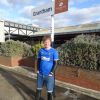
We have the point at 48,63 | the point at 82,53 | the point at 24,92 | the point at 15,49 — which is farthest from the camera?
the point at 15,49

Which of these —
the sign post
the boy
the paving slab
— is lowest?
the paving slab

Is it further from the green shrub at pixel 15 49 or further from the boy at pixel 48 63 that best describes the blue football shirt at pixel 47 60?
the green shrub at pixel 15 49

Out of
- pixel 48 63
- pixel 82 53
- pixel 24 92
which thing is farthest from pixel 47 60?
pixel 82 53

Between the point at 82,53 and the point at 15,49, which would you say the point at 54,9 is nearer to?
the point at 82,53

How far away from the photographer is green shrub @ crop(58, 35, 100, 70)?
29.7 ft

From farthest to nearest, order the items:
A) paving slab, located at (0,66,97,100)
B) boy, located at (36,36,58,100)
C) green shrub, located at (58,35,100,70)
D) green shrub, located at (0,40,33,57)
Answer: green shrub, located at (0,40,33,57), green shrub, located at (58,35,100,70), paving slab, located at (0,66,97,100), boy, located at (36,36,58,100)

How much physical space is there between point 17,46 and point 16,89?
8.13 meters

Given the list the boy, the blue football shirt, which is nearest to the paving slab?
the boy

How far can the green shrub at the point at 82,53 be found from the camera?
905 cm

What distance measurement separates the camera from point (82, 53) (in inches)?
378

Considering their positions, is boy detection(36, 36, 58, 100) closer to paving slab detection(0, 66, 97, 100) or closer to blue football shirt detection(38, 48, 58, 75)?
blue football shirt detection(38, 48, 58, 75)

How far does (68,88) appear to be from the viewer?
9.04 metres

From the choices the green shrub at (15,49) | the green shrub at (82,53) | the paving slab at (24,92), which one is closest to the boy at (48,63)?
the paving slab at (24,92)

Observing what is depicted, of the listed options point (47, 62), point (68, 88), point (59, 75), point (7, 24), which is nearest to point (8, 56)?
point (59, 75)
